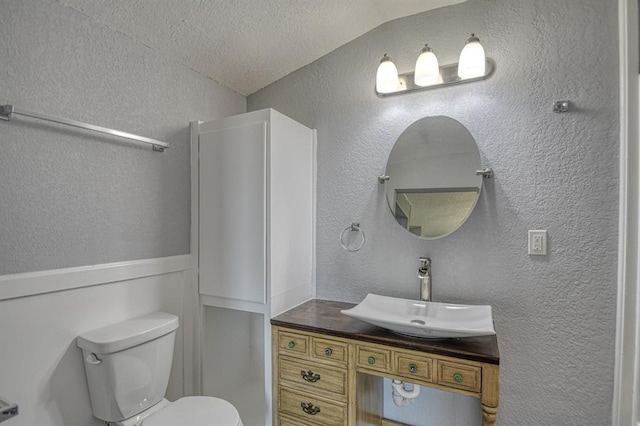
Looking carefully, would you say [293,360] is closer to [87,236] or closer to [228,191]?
[228,191]

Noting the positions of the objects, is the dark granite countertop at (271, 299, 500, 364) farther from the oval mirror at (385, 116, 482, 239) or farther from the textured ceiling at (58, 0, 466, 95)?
the textured ceiling at (58, 0, 466, 95)

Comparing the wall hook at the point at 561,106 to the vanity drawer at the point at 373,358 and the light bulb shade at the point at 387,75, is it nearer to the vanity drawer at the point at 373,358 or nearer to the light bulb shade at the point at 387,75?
the light bulb shade at the point at 387,75

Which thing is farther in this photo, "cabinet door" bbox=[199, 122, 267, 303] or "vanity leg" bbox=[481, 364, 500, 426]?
"cabinet door" bbox=[199, 122, 267, 303]

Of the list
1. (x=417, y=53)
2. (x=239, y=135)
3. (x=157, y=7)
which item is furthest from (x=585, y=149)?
(x=157, y=7)

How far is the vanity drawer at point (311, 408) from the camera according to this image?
1499 millimetres

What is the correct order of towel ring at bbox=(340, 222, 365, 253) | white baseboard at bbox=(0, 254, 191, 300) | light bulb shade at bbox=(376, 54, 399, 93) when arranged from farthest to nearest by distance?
1. towel ring at bbox=(340, 222, 365, 253)
2. light bulb shade at bbox=(376, 54, 399, 93)
3. white baseboard at bbox=(0, 254, 191, 300)

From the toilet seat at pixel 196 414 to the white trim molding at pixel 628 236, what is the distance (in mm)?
1643

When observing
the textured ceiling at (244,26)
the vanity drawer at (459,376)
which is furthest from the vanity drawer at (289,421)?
the textured ceiling at (244,26)

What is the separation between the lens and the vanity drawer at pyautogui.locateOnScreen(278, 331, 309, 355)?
1576mm

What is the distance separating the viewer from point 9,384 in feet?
3.91

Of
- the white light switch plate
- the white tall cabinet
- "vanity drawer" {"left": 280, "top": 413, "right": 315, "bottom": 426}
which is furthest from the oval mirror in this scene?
"vanity drawer" {"left": 280, "top": 413, "right": 315, "bottom": 426}

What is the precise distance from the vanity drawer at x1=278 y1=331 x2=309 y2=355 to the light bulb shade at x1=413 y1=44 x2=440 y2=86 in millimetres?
1453

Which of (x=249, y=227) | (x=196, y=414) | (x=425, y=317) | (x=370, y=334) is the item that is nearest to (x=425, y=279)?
(x=425, y=317)

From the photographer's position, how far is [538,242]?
1550 mm
